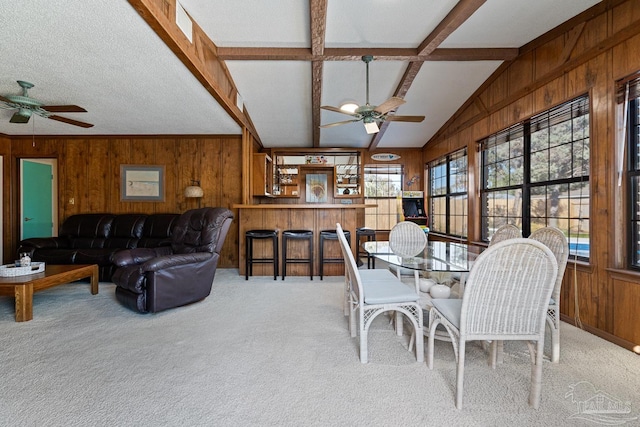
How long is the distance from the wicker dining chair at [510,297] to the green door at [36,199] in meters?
7.59

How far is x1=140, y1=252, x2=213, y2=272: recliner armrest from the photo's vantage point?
2.80m

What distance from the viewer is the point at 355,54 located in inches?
136

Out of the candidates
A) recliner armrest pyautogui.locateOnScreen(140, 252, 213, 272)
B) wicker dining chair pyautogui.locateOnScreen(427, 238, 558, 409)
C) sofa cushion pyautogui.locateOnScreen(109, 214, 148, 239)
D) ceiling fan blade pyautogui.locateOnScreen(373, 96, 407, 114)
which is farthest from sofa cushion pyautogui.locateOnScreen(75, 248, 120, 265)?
wicker dining chair pyautogui.locateOnScreen(427, 238, 558, 409)

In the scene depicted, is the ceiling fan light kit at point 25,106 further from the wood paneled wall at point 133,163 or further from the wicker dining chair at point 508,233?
the wicker dining chair at point 508,233

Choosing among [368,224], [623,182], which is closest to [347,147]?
[368,224]

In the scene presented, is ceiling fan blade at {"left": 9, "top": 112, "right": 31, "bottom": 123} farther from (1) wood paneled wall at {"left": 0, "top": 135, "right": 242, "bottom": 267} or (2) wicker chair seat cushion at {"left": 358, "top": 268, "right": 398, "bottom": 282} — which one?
(2) wicker chair seat cushion at {"left": 358, "top": 268, "right": 398, "bottom": 282}

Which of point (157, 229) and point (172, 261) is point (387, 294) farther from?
point (157, 229)

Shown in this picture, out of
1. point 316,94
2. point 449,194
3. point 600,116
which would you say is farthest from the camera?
point 449,194

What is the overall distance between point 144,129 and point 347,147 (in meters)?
4.14

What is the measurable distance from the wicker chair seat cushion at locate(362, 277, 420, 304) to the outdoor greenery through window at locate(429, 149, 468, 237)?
3391 mm

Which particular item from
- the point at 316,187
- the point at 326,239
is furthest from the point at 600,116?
the point at 316,187

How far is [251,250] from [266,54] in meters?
2.76

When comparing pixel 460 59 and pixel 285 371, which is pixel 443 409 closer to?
pixel 285 371

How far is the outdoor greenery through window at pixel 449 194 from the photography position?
5.02m
